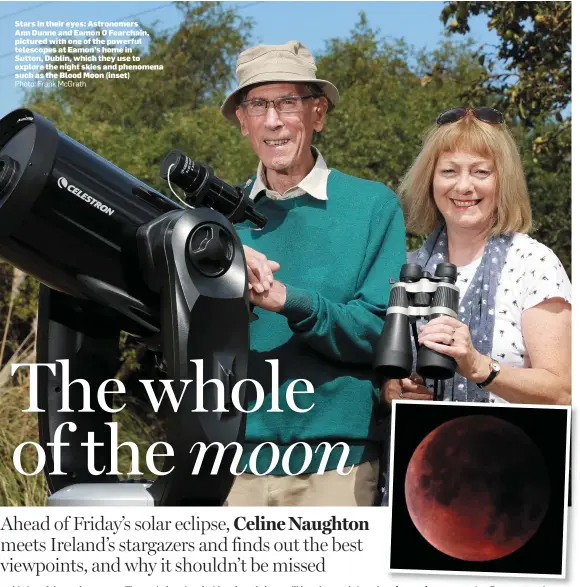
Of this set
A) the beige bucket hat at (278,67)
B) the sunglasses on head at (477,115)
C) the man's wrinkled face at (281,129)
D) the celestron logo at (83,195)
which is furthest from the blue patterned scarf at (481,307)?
the celestron logo at (83,195)

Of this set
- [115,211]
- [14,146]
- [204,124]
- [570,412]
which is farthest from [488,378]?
[204,124]

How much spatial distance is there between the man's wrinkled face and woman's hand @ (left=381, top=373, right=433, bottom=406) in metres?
0.68

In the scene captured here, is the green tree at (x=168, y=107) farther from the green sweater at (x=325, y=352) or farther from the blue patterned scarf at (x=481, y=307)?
the blue patterned scarf at (x=481, y=307)

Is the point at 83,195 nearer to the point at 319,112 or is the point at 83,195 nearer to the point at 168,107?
the point at 319,112

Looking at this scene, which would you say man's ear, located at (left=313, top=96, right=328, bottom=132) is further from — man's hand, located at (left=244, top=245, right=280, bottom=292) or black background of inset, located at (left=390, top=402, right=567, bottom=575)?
black background of inset, located at (left=390, top=402, right=567, bottom=575)

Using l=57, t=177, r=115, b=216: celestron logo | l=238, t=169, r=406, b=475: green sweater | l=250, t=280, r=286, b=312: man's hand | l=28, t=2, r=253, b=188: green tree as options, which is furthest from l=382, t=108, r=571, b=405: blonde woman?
l=28, t=2, r=253, b=188: green tree

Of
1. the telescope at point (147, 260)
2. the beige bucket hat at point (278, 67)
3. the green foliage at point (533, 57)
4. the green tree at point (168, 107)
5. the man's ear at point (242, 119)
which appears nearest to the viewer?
the telescope at point (147, 260)

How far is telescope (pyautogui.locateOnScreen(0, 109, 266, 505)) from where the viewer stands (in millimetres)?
2141

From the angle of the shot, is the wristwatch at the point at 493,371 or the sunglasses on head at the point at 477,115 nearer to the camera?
the wristwatch at the point at 493,371

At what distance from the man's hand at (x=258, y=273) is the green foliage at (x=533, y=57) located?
5.00 ft

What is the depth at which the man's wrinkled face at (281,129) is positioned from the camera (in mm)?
2721

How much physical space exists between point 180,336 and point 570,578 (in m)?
1.37

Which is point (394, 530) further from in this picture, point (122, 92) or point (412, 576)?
point (122, 92)

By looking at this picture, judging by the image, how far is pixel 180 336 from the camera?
2.13 metres
